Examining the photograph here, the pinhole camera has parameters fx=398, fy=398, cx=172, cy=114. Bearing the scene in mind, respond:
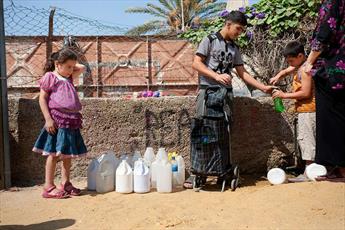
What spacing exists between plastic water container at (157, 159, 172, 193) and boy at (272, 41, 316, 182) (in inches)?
49.4

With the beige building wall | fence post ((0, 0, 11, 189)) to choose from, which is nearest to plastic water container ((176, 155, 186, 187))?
fence post ((0, 0, 11, 189))

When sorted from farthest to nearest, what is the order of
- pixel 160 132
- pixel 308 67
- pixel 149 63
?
pixel 149 63 → pixel 160 132 → pixel 308 67

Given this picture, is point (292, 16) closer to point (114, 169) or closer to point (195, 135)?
point (195, 135)

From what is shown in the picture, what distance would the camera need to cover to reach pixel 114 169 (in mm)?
4375

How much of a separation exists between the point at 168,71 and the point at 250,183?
10865 mm

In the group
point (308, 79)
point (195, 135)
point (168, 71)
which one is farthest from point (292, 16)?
point (168, 71)

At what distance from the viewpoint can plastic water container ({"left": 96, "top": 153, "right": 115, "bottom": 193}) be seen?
14.0 ft

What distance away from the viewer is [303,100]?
166 inches

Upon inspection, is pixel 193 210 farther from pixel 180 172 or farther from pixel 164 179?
pixel 180 172

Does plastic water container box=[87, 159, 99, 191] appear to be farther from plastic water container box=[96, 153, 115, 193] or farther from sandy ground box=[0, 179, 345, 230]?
sandy ground box=[0, 179, 345, 230]

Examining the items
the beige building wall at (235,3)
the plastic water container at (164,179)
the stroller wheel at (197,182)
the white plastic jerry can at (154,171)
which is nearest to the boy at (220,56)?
the stroller wheel at (197,182)

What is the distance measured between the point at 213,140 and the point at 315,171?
104 centimetres

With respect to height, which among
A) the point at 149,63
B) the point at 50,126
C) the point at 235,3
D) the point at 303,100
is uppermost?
the point at 235,3

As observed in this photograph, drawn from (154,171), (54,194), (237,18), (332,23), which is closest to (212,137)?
(154,171)
